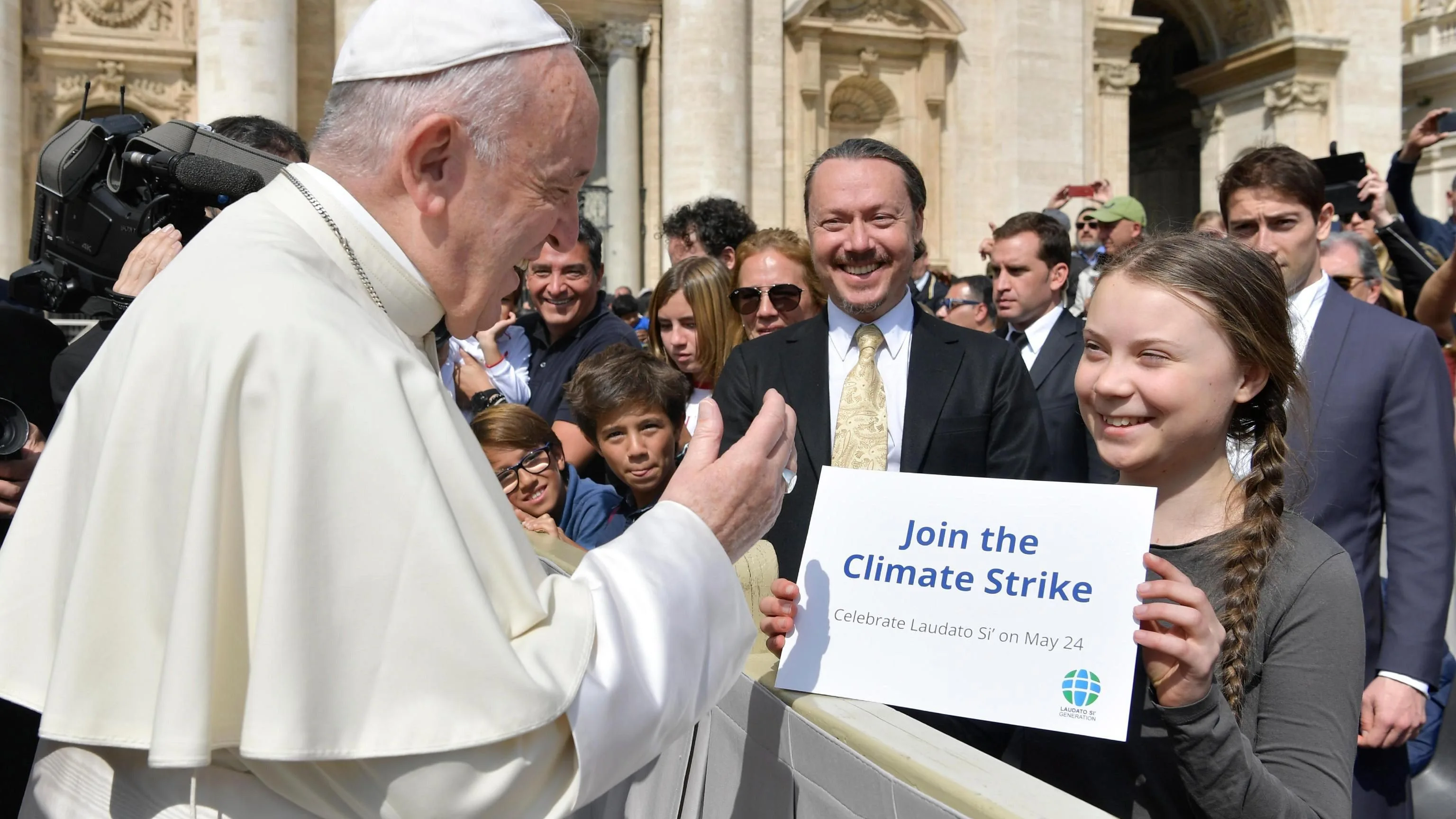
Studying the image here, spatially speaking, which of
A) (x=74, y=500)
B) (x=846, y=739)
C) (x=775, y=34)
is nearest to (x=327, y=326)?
(x=74, y=500)

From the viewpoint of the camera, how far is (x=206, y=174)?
3.05m

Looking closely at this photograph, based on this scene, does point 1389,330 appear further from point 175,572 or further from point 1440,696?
point 175,572

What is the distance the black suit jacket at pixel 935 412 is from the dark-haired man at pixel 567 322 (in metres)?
2.28

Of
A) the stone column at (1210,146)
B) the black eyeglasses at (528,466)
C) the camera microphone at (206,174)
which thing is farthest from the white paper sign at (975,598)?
the stone column at (1210,146)

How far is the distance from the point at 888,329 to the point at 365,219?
182cm

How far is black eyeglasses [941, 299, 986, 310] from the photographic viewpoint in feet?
29.9

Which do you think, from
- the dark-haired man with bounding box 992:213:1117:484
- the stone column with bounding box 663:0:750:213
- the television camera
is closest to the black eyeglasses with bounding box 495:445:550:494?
the television camera

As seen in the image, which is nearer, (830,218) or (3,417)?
(3,417)

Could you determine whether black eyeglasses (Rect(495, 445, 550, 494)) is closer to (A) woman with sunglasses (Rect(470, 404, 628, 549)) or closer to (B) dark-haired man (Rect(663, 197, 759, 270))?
(A) woman with sunglasses (Rect(470, 404, 628, 549))

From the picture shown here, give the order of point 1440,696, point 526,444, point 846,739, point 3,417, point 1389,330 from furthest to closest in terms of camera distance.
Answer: point 526,444
point 1440,696
point 1389,330
point 3,417
point 846,739

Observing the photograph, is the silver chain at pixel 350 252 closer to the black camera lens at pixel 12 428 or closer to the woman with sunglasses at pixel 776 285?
the black camera lens at pixel 12 428

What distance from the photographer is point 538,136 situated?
1.77 metres

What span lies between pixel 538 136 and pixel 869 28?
17031 mm

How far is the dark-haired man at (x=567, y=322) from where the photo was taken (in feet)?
18.3
